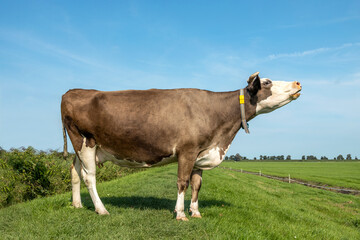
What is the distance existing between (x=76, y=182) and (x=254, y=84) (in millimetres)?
5247

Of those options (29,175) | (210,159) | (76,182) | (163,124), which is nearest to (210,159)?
(210,159)

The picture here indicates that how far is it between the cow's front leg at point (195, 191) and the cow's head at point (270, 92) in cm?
225

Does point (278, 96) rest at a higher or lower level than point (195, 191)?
higher

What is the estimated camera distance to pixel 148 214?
701 centimetres

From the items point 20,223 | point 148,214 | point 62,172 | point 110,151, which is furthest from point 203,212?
point 62,172

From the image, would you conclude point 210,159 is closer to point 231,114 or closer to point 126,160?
point 231,114

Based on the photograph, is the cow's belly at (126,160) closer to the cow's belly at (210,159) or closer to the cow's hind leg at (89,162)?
the cow's hind leg at (89,162)

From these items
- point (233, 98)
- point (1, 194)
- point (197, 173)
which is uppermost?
point (233, 98)

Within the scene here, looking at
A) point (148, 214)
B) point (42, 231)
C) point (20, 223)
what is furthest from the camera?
point (148, 214)

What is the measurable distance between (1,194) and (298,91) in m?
13.4

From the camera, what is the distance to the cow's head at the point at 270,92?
24.1ft

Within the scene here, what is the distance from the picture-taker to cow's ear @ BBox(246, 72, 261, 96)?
23.6ft

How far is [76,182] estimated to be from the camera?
7.91m

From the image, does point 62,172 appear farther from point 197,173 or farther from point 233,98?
point 233,98
